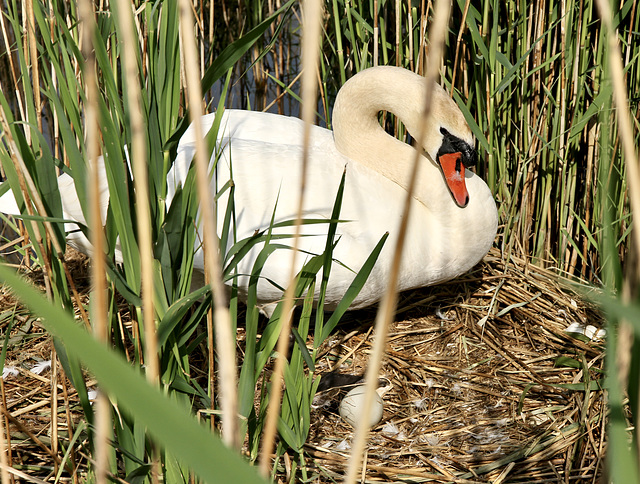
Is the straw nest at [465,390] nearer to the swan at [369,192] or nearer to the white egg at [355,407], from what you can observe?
the white egg at [355,407]

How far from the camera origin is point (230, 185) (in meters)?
1.44

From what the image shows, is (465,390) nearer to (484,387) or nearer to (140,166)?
(484,387)

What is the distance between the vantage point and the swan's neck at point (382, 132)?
84.5 inches

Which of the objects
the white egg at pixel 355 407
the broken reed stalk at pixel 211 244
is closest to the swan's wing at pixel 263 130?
→ the white egg at pixel 355 407

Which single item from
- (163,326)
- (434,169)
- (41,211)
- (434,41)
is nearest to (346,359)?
(434,169)

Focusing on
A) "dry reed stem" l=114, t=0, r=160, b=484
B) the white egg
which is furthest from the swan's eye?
"dry reed stem" l=114, t=0, r=160, b=484

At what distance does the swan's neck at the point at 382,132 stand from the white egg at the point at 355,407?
2.13ft

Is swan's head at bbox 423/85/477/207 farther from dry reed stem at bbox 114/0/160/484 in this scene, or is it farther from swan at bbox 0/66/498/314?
dry reed stem at bbox 114/0/160/484

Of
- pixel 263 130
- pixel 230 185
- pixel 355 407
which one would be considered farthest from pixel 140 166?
pixel 263 130

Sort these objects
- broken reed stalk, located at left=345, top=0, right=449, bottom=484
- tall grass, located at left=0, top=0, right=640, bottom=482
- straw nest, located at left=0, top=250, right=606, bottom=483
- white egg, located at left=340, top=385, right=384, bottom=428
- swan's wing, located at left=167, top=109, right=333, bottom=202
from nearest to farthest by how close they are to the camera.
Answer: broken reed stalk, located at left=345, top=0, right=449, bottom=484, tall grass, located at left=0, top=0, right=640, bottom=482, straw nest, located at left=0, top=250, right=606, bottom=483, white egg, located at left=340, top=385, right=384, bottom=428, swan's wing, located at left=167, top=109, right=333, bottom=202

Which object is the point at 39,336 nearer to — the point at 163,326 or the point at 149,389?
the point at 163,326

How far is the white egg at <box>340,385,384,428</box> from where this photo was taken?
2014mm

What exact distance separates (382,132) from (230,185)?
3.47 feet

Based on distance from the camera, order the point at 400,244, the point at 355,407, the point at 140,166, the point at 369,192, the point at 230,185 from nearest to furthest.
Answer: the point at 400,244
the point at 140,166
the point at 230,185
the point at 355,407
the point at 369,192
